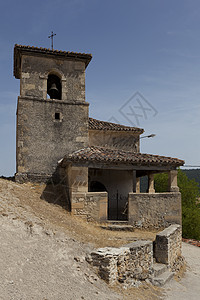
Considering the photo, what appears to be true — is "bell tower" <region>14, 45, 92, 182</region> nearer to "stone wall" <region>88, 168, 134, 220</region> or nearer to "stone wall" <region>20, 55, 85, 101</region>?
"stone wall" <region>20, 55, 85, 101</region>

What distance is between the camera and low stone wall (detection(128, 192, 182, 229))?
1146 centimetres

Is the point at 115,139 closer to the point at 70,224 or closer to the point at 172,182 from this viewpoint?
the point at 172,182

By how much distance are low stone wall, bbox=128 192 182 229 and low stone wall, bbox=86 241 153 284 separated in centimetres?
327

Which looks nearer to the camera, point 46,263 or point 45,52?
point 46,263

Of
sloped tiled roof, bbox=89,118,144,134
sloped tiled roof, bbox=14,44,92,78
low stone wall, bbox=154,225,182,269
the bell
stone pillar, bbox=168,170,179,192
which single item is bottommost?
low stone wall, bbox=154,225,182,269

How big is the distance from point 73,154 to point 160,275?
5620mm

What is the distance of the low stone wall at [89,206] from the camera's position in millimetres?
11016

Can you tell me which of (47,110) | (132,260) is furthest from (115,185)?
(132,260)

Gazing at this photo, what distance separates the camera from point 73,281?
5.74 m

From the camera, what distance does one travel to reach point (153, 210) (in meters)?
11.7

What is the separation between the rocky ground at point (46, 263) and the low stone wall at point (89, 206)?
8.27ft

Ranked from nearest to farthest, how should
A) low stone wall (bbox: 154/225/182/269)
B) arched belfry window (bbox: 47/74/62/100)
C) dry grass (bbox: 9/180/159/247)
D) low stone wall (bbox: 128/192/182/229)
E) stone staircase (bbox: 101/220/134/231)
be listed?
dry grass (bbox: 9/180/159/247) → low stone wall (bbox: 154/225/182/269) → stone staircase (bbox: 101/220/134/231) → low stone wall (bbox: 128/192/182/229) → arched belfry window (bbox: 47/74/62/100)

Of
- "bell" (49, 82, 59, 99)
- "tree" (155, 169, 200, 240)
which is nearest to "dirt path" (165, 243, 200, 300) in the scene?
"bell" (49, 82, 59, 99)

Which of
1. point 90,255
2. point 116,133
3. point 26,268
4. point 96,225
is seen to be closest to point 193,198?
point 116,133
